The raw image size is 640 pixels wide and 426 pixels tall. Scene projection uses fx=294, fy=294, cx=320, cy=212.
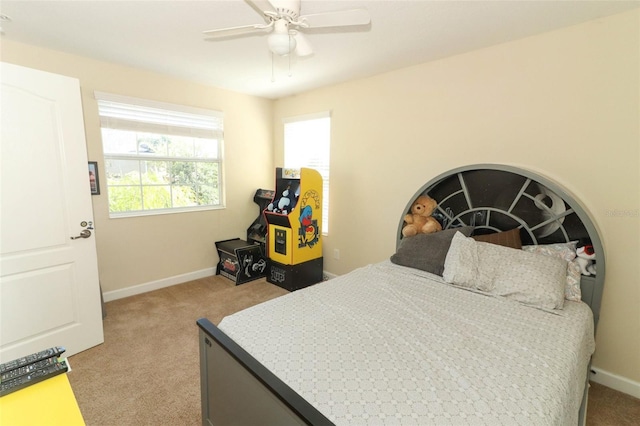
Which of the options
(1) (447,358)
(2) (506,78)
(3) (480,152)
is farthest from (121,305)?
(2) (506,78)

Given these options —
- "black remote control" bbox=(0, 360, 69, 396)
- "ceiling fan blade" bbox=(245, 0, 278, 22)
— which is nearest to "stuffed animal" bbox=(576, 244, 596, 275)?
"ceiling fan blade" bbox=(245, 0, 278, 22)

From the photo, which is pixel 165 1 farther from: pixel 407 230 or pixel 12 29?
pixel 407 230

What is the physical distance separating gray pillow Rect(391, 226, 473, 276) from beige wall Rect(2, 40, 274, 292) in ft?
8.03

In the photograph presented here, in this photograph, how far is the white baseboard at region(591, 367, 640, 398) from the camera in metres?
1.94

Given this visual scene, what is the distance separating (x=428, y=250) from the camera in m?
2.30

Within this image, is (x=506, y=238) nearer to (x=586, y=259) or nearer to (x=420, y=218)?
(x=586, y=259)

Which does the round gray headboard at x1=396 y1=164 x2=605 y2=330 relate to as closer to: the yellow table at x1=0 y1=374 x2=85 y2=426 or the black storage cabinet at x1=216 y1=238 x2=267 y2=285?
the black storage cabinet at x1=216 y1=238 x2=267 y2=285

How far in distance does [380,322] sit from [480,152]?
174 cm

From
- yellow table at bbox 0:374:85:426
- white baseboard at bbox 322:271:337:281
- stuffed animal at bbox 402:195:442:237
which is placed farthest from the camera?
white baseboard at bbox 322:271:337:281

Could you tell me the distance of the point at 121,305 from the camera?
9.88 feet

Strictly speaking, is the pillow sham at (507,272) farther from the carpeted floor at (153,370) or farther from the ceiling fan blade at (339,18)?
the ceiling fan blade at (339,18)

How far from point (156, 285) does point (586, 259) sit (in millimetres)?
3965

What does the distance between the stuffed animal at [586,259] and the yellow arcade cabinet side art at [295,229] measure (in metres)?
2.37

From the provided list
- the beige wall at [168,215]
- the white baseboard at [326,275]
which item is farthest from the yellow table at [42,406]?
the white baseboard at [326,275]
